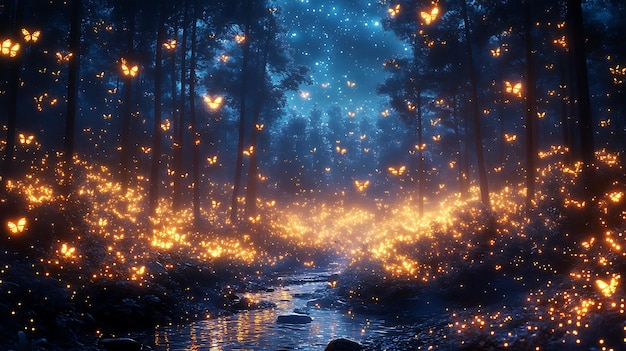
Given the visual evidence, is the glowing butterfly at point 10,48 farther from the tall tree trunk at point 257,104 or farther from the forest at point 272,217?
the tall tree trunk at point 257,104

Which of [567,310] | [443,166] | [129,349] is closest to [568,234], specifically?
[567,310]

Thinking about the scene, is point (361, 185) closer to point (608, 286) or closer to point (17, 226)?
point (17, 226)

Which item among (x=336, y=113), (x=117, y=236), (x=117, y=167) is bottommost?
(x=117, y=236)

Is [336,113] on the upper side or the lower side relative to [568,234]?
upper

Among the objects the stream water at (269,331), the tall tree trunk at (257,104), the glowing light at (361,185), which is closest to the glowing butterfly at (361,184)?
the glowing light at (361,185)

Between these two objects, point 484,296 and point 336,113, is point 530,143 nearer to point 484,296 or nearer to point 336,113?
point 484,296

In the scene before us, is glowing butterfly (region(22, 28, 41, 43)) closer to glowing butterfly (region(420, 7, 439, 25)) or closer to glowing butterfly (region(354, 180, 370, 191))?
glowing butterfly (region(420, 7, 439, 25))
